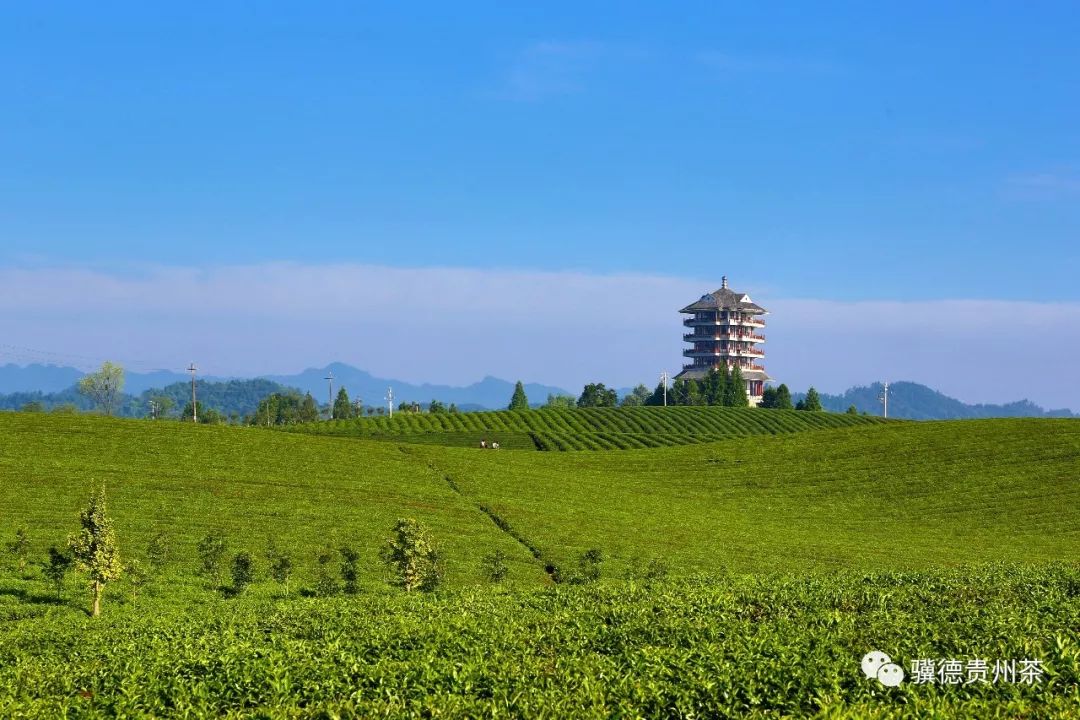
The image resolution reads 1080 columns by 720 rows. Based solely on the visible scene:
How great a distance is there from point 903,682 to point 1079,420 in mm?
114127

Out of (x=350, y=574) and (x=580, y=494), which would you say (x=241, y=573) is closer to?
(x=350, y=574)

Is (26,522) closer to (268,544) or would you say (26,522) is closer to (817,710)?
(268,544)

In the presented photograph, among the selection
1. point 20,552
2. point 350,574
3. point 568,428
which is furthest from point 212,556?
point 568,428

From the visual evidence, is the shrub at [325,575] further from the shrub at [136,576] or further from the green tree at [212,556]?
the shrub at [136,576]

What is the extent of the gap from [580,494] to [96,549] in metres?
43.6

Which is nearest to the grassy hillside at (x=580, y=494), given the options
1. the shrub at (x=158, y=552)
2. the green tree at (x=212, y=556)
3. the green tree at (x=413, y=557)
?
the shrub at (x=158, y=552)

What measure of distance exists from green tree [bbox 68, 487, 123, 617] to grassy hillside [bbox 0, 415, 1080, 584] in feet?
30.9

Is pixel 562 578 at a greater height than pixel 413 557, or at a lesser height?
lesser

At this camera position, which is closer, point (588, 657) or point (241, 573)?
point (588, 657)

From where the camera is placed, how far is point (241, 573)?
47.3 metres

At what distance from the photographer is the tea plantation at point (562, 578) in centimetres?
1891

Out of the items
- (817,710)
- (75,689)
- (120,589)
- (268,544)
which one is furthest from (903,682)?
(268,544)

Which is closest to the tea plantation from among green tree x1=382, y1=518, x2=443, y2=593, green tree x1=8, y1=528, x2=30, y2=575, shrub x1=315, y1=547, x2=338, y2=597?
green tree x1=8, y1=528, x2=30, y2=575

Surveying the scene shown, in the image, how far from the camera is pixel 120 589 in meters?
46.9
